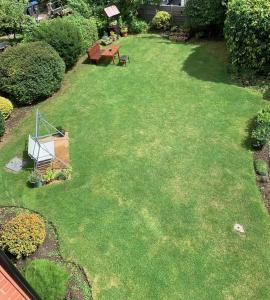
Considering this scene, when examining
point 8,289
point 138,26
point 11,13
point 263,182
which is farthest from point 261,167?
point 11,13

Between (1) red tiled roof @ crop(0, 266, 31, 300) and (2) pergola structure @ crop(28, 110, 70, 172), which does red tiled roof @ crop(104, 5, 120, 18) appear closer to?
(2) pergola structure @ crop(28, 110, 70, 172)

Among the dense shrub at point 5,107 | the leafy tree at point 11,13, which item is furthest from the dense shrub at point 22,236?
the leafy tree at point 11,13

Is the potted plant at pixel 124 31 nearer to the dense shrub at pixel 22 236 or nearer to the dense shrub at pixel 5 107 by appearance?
the dense shrub at pixel 5 107

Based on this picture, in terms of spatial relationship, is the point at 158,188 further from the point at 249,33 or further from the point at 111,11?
the point at 111,11

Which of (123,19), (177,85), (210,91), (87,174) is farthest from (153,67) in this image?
(87,174)

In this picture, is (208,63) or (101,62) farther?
(101,62)

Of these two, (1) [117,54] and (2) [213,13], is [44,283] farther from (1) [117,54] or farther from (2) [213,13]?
(2) [213,13]
